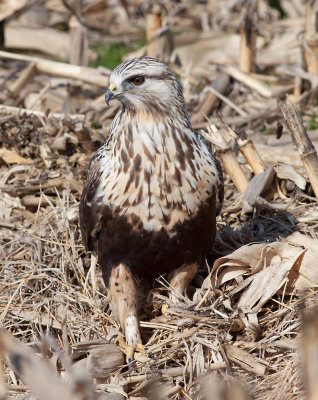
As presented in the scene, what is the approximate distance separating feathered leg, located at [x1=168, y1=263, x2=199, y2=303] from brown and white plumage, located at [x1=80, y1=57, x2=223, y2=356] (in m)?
0.14

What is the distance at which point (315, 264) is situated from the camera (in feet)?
13.2

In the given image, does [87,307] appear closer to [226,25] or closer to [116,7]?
[226,25]

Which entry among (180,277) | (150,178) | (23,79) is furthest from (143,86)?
(23,79)

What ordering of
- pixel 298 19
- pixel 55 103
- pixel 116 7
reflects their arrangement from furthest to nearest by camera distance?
pixel 116 7, pixel 298 19, pixel 55 103

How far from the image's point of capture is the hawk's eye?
11.9ft

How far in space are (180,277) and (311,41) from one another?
13.2 ft

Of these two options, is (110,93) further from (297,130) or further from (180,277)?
(297,130)

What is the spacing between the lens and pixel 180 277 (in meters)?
4.09

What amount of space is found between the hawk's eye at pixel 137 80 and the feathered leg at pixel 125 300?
3.47 ft

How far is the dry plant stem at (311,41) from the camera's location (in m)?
7.06

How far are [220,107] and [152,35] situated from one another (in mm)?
1247

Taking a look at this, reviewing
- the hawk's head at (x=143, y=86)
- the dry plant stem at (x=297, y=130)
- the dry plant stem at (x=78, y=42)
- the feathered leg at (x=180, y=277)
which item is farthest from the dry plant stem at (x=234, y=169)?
the dry plant stem at (x=78, y=42)

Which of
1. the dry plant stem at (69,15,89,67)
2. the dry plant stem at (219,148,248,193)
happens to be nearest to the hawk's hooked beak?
the dry plant stem at (219,148,248,193)

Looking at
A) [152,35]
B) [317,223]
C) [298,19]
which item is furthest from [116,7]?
[317,223]
